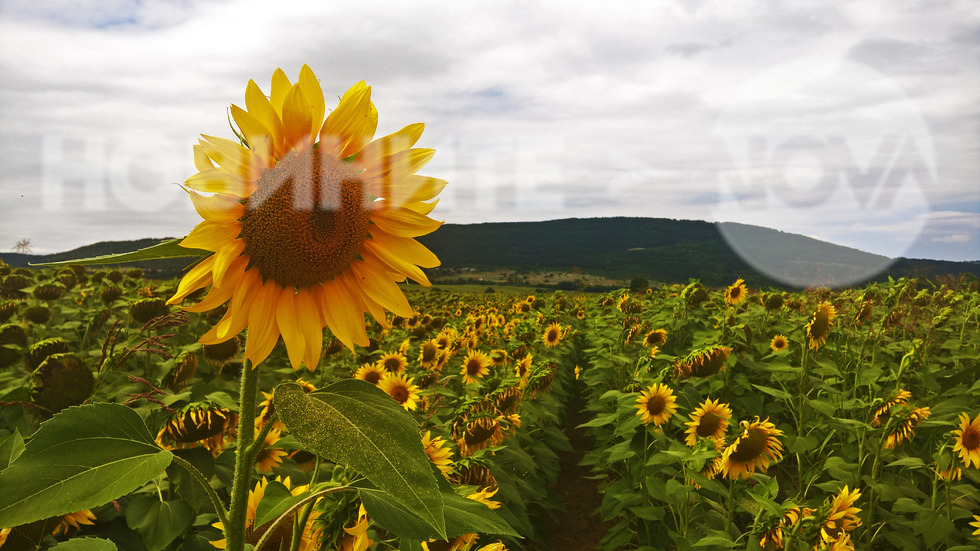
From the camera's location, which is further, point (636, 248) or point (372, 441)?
point (636, 248)

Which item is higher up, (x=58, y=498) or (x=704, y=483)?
(x=58, y=498)

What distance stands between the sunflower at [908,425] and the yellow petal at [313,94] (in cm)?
410

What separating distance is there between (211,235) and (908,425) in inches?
170

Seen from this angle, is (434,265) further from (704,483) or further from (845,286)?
(845,286)

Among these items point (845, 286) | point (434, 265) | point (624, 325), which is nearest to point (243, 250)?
point (434, 265)

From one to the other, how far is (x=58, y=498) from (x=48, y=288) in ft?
20.0

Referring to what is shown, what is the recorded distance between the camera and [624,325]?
A: 24.3 feet

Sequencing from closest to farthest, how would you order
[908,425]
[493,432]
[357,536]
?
[357,536] < [493,432] < [908,425]

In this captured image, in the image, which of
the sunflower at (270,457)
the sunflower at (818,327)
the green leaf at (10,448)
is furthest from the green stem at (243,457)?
the sunflower at (818,327)

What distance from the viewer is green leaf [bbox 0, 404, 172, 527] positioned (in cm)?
73

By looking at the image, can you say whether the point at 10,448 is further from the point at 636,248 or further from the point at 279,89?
the point at 636,248

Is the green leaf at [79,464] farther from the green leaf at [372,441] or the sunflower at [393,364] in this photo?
the sunflower at [393,364]

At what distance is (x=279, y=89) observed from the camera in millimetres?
918

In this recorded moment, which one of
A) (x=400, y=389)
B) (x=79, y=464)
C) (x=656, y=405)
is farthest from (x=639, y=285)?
(x=79, y=464)
